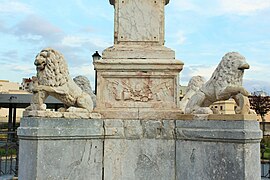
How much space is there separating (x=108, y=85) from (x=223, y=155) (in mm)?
2177

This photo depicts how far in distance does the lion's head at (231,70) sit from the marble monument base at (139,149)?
2.26 feet

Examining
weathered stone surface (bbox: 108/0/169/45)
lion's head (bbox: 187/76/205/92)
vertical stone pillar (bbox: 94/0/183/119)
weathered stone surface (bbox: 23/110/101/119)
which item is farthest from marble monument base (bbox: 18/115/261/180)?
lion's head (bbox: 187/76/205/92)

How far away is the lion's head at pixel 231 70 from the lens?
5086mm

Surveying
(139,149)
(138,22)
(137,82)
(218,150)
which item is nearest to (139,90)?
(137,82)

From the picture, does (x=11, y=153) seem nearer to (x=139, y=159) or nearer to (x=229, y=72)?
(x=139, y=159)

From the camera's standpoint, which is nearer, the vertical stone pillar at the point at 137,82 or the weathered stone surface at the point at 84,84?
the vertical stone pillar at the point at 137,82

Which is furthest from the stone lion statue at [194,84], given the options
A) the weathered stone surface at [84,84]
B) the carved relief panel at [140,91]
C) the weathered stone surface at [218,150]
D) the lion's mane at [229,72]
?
Answer: the weathered stone surface at [84,84]

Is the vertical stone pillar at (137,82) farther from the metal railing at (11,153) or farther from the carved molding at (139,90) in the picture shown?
the metal railing at (11,153)

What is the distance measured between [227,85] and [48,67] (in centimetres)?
274

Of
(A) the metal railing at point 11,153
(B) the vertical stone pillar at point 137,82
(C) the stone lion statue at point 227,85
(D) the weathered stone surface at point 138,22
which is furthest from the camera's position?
(A) the metal railing at point 11,153

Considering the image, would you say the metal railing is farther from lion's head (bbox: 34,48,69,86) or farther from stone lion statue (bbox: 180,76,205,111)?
stone lion statue (bbox: 180,76,205,111)

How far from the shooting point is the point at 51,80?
509 centimetres

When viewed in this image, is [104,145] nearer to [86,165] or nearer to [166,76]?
[86,165]

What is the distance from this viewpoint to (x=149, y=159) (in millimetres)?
5230
